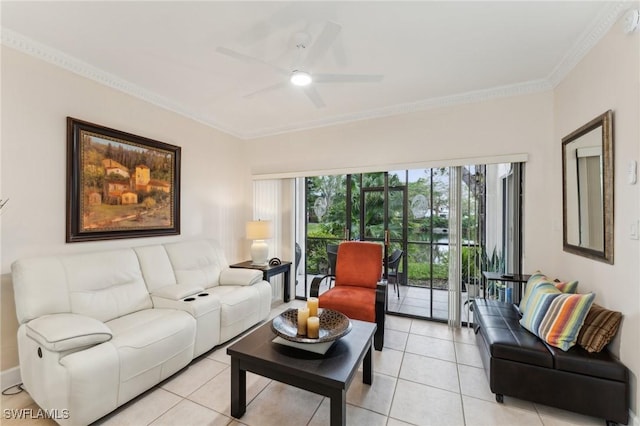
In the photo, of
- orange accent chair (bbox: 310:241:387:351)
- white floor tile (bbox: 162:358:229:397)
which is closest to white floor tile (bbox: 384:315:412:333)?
orange accent chair (bbox: 310:241:387:351)

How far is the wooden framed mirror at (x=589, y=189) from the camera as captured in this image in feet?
6.62

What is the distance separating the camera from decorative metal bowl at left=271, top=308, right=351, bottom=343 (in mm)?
1832

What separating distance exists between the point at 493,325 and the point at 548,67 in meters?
2.49

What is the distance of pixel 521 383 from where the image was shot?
6.37 feet

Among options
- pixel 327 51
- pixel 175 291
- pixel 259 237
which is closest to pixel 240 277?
pixel 259 237

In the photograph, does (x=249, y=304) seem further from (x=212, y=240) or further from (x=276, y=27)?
(x=276, y=27)

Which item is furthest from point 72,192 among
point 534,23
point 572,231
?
point 572,231

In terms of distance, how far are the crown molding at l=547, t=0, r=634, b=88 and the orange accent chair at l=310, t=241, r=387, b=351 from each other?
2.49 metres

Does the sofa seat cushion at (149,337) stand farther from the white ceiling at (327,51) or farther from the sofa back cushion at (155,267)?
the white ceiling at (327,51)

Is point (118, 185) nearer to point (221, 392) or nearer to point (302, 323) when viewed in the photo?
point (221, 392)

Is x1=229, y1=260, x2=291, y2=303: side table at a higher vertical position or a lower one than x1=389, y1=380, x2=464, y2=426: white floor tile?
higher

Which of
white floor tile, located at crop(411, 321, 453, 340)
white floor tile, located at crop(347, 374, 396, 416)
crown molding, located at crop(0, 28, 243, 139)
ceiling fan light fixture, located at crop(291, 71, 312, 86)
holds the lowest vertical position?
white floor tile, located at crop(347, 374, 396, 416)

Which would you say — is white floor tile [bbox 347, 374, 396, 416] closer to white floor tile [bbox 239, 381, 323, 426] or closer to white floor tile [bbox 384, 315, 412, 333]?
white floor tile [bbox 239, 381, 323, 426]

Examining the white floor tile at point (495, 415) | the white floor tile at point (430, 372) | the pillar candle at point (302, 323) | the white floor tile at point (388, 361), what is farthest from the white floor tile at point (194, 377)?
the white floor tile at point (495, 415)
